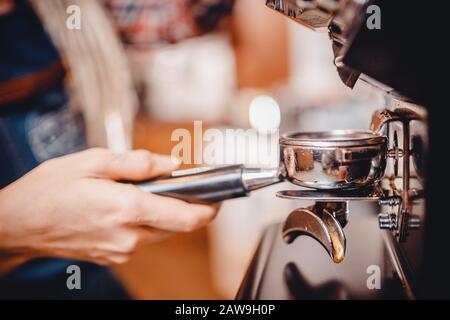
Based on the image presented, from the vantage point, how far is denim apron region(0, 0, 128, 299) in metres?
0.78

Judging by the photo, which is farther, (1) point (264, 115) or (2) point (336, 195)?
(1) point (264, 115)

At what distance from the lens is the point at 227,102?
2.21 metres

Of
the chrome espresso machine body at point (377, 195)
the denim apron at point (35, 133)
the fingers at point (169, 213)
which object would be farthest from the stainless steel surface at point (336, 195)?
the denim apron at point (35, 133)

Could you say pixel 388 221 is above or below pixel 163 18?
below

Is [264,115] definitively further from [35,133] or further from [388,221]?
[388,221]

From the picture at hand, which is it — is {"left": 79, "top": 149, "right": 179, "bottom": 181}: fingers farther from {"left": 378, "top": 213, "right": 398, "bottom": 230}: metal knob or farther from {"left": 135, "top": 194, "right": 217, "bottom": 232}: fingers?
{"left": 378, "top": 213, "right": 398, "bottom": 230}: metal knob

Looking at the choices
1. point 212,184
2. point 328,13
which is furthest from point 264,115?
point 328,13

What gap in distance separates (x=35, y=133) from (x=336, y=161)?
1.85 feet

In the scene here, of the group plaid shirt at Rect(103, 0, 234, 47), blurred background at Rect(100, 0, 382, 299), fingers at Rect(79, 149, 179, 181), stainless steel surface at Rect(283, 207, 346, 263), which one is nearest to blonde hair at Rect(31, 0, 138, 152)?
plaid shirt at Rect(103, 0, 234, 47)

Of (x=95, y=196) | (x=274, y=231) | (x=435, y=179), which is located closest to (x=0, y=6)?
(x=95, y=196)

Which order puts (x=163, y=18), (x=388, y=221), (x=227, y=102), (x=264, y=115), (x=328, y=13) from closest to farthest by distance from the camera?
(x=328, y=13)
(x=388, y=221)
(x=163, y=18)
(x=264, y=115)
(x=227, y=102)

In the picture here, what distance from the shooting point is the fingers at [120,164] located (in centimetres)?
54

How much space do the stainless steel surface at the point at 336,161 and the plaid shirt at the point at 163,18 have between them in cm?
60

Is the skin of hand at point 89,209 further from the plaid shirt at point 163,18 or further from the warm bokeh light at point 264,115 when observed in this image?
the warm bokeh light at point 264,115
